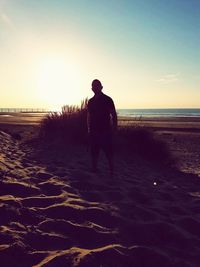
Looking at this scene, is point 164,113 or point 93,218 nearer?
point 93,218

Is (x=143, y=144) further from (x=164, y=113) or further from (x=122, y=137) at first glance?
(x=164, y=113)

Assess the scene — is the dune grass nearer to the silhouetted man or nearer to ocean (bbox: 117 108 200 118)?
the silhouetted man

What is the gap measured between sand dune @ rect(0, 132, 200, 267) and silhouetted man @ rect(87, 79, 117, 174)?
58 centimetres

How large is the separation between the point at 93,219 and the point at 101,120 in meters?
3.07

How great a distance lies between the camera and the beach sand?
331 centimetres

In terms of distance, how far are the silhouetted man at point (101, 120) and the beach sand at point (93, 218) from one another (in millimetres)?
579

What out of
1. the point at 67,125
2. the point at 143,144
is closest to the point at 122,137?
the point at 143,144

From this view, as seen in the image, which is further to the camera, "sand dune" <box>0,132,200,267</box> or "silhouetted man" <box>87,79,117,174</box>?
"silhouetted man" <box>87,79,117,174</box>

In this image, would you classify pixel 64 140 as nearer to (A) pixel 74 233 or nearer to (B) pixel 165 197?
(B) pixel 165 197


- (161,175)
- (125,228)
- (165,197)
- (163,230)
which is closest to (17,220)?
(125,228)

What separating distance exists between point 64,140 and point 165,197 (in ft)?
16.8

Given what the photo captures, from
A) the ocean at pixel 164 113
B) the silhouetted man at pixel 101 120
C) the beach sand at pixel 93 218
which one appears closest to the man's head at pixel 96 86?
the silhouetted man at pixel 101 120

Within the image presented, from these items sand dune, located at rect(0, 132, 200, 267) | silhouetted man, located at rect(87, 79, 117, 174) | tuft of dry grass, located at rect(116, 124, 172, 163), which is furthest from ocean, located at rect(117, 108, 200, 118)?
sand dune, located at rect(0, 132, 200, 267)

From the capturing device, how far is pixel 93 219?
4301 millimetres
